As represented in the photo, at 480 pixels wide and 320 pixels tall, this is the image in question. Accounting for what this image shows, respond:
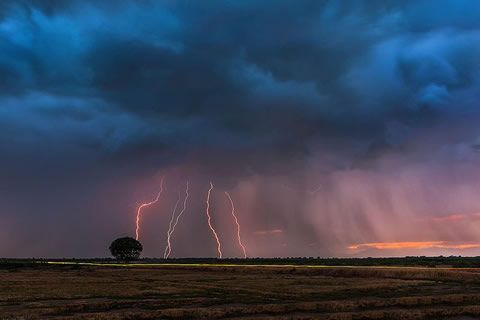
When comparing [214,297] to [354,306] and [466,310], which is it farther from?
[466,310]

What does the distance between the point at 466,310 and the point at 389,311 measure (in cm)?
605

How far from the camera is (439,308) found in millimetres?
38594

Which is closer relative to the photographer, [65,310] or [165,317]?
[165,317]

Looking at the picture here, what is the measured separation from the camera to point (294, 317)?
33.1 meters

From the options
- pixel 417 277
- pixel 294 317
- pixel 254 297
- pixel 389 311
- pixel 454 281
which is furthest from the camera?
pixel 417 277

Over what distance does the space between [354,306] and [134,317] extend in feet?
57.2

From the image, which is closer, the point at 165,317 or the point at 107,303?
the point at 165,317

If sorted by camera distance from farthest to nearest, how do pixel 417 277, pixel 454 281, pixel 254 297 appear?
1. pixel 417 277
2. pixel 454 281
3. pixel 254 297

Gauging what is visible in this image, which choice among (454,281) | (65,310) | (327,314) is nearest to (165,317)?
(65,310)

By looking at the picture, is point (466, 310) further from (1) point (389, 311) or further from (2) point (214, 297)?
(2) point (214, 297)

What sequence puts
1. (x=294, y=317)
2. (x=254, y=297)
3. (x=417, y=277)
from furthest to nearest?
(x=417, y=277) < (x=254, y=297) < (x=294, y=317)

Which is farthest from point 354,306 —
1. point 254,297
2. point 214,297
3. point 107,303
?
point 107,303

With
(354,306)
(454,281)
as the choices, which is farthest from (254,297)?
(454,281)

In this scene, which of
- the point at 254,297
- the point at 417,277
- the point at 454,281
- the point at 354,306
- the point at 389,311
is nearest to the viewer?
the point at 389,311
